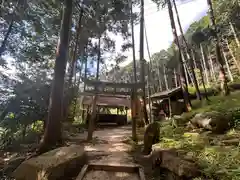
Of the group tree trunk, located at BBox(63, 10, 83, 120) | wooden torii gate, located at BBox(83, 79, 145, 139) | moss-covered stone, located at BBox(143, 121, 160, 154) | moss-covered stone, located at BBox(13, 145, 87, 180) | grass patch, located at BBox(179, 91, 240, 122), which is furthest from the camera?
tree trunk, located at BBox(63, 10, 83, 120)

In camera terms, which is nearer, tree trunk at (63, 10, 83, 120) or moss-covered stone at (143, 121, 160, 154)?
moss-covered stone at (143, 121, 160, 154)

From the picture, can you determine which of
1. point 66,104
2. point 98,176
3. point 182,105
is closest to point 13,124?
point 66,104

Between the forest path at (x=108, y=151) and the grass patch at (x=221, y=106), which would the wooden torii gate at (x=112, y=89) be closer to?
the forest path at (x=108, y=151)

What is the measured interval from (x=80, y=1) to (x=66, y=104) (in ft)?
20.5

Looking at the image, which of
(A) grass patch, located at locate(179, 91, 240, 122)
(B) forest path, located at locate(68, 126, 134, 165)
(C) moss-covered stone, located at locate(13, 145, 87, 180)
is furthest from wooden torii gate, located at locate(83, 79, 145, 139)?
(C) moss-covered stone, located at locate(13, 145, 87, 180)

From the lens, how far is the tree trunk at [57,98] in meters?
4.89

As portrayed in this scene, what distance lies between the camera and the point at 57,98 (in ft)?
17.1

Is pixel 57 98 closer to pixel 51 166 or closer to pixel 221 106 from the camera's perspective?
pixel 51 166

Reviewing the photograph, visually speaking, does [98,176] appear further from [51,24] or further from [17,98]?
[51,24]

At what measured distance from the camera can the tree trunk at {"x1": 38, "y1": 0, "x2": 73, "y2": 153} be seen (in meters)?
4.89

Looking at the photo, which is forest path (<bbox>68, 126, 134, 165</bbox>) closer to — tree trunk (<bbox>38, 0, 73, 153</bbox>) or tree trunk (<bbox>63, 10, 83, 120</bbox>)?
tree trunk (<bbox>38, 0, 73, 153</bbox>)

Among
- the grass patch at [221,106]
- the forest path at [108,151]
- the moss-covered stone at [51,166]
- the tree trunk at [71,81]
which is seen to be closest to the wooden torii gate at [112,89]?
the forest path at [108,151]

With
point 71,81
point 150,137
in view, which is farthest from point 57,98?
point 71,81

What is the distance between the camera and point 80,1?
764 centimetres
